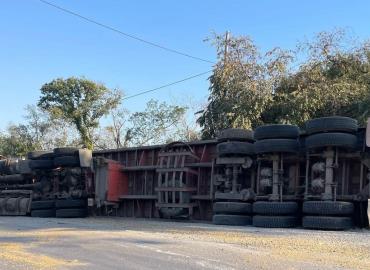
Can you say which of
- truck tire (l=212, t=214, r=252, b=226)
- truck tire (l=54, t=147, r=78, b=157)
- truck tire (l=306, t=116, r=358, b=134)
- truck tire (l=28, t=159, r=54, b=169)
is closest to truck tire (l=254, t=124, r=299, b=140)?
truck tire (l=306, t=116, r=358, b=134)

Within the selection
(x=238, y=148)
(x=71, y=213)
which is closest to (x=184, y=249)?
(x=238, y=148)

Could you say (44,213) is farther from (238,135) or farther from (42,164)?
(238,135)

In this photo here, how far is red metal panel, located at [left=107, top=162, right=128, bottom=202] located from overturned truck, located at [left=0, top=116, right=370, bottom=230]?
32mm

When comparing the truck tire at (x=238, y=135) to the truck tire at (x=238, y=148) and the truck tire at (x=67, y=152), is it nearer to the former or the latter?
the truck tire at (x=238, y=148)

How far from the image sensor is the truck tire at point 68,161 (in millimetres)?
17281

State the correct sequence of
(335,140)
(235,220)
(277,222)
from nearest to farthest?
(335,140) < (277,222) < (235,220)

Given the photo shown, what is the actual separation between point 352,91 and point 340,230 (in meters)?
10.6

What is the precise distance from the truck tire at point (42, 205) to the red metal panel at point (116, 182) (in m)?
2.07

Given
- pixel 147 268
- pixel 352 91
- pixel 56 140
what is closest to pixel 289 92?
pixel 352 91

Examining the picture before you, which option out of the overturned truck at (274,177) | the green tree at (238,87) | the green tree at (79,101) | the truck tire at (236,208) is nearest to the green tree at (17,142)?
the green tree at (79,101)

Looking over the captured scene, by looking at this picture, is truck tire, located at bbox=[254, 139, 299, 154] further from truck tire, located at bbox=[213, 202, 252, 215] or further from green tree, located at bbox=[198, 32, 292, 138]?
green tree, located at bbox=[198, 32, 292, 138]

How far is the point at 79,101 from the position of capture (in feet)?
173

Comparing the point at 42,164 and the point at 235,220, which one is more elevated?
the point at 42,164

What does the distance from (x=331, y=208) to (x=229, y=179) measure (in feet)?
10.3
